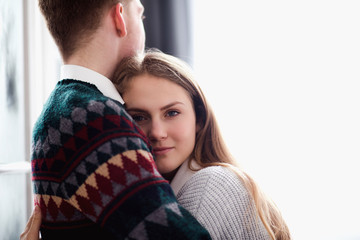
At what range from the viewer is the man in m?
0.60

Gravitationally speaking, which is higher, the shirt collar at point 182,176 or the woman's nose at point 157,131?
the woman's nose at point 157,131

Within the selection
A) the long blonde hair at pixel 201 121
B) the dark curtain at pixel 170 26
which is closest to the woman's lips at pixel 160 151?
the long blonde hair at pixel 201 121

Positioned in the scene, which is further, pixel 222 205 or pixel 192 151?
pixel 192 151

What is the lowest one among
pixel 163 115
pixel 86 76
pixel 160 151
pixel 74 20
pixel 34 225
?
pixel 34 225

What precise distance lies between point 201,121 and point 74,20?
54 cm

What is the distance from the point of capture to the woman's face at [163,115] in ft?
3.24

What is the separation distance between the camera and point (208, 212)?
2.64 ft

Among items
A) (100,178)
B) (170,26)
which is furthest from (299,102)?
(100,178)

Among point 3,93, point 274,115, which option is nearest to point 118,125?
point 3,93

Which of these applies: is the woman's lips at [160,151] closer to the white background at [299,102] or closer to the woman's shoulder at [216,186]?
the woman's shoulder at [216,186]

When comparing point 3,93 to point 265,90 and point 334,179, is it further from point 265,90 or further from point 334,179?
point 334,179

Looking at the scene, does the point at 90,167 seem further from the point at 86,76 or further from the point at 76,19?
the point at 76,19

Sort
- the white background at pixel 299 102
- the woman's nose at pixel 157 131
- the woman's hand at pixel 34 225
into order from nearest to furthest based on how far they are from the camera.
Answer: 1. the woman's hand at pixel 34 225
2. the woman's nose at pixel 157 131
3. the white background at pixel 299 102

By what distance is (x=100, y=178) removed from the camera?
0.62m
